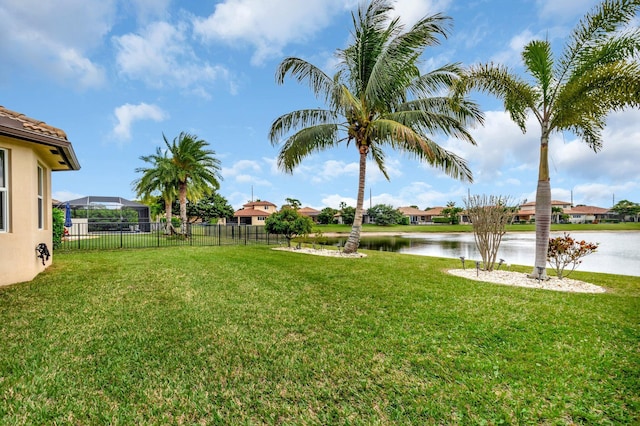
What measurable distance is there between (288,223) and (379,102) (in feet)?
22.0

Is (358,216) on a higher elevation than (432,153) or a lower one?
lower

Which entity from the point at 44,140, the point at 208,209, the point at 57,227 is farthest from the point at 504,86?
the point at 208,209

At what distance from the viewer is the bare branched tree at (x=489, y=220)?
9320mm

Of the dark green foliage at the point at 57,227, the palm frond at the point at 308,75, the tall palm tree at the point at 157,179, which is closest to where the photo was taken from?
the palm frond at the point at 308,75

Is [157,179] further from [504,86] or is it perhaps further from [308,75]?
[504,86]

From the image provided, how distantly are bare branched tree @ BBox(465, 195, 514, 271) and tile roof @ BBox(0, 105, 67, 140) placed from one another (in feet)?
35.8

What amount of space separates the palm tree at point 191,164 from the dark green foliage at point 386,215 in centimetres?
3748

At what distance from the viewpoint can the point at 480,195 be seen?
9.68m

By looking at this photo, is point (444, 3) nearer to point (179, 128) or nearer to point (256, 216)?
point (179, 128)

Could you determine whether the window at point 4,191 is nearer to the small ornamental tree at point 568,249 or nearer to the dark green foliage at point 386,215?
the small ornamental tree at point 568,249

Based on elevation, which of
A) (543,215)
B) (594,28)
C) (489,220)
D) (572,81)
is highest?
(594,28)

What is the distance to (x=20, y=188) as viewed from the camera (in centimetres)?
634

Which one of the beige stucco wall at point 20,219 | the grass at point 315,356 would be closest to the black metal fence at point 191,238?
the beige stucco wall at point 20,219

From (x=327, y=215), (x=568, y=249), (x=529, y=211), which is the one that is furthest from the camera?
(x=529, y=211)
